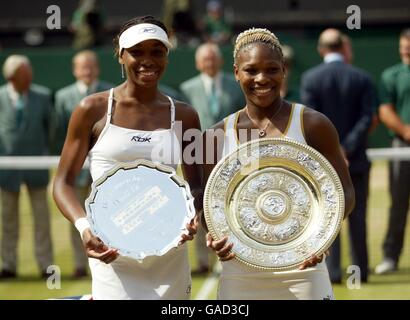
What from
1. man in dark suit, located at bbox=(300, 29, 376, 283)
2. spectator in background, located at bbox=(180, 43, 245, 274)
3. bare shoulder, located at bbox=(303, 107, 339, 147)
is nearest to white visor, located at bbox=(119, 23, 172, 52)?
bare shoulder, located at bbox=(303, 107, 339, 147)

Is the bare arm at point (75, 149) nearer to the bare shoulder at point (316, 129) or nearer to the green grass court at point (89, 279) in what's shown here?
the bare shoulder at point (316, 129)

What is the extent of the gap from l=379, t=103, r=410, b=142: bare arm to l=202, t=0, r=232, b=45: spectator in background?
6058 mm

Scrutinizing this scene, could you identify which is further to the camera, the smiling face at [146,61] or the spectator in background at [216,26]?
the spectator in background at [216,26]

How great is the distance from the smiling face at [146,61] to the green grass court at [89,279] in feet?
10.5

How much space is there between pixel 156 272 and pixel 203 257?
4084 millimetres

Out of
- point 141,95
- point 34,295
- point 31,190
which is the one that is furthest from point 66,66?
point 141,95

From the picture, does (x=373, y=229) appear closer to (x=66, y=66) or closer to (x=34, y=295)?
(x=34, y=295)

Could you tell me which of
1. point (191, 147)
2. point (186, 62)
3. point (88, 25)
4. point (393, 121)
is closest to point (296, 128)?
point (191, 147)

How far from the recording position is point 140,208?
12.4 feet

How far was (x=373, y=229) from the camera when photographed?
30.6 ft

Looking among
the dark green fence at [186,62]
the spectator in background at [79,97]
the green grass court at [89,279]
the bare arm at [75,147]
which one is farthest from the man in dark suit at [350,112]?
A: the dark green fence at [186,62]

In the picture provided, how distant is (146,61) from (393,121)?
4.52m

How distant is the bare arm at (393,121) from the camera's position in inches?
315

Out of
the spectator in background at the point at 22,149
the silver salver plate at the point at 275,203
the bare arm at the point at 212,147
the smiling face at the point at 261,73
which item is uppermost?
the smiling face at the point at 261,73
